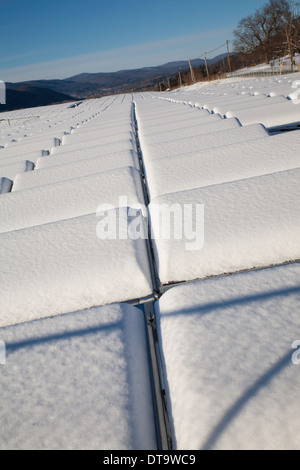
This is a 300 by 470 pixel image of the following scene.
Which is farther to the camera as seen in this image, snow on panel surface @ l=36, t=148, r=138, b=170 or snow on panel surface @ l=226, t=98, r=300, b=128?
snow on panel surface @ l=226, t=98, r=300, b=128

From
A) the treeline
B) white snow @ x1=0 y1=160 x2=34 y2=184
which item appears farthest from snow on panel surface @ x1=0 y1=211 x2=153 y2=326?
the treeline

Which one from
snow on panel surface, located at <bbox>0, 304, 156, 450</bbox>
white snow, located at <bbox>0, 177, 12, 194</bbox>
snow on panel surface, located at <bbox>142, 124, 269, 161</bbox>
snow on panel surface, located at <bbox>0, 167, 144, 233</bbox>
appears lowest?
snow on panel surface, located at <bbox>0, 304, 156, 450</bbox>

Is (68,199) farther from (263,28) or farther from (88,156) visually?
(263,28)

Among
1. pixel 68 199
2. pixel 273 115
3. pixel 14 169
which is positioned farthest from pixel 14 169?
pixel 273 115

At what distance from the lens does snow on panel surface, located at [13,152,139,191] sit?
124 cm

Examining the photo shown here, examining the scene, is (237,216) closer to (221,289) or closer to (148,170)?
(221,289)

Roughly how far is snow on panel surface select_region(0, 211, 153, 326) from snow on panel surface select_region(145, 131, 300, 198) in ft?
1.08

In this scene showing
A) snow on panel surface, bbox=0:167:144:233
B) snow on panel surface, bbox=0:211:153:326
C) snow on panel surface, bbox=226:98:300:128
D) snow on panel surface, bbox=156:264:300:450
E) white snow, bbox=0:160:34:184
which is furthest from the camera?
snow on panel surface, bbox=226:98:300:128

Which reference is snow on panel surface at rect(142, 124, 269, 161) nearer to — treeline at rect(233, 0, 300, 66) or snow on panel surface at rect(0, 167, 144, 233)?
snow on panel surface at rect(0, 167, 144, 233)

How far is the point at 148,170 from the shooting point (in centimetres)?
110

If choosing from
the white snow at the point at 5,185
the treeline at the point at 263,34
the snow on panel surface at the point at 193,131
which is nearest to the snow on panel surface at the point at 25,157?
the white snow at the point at 5,185

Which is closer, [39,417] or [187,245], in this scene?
[39,417]
